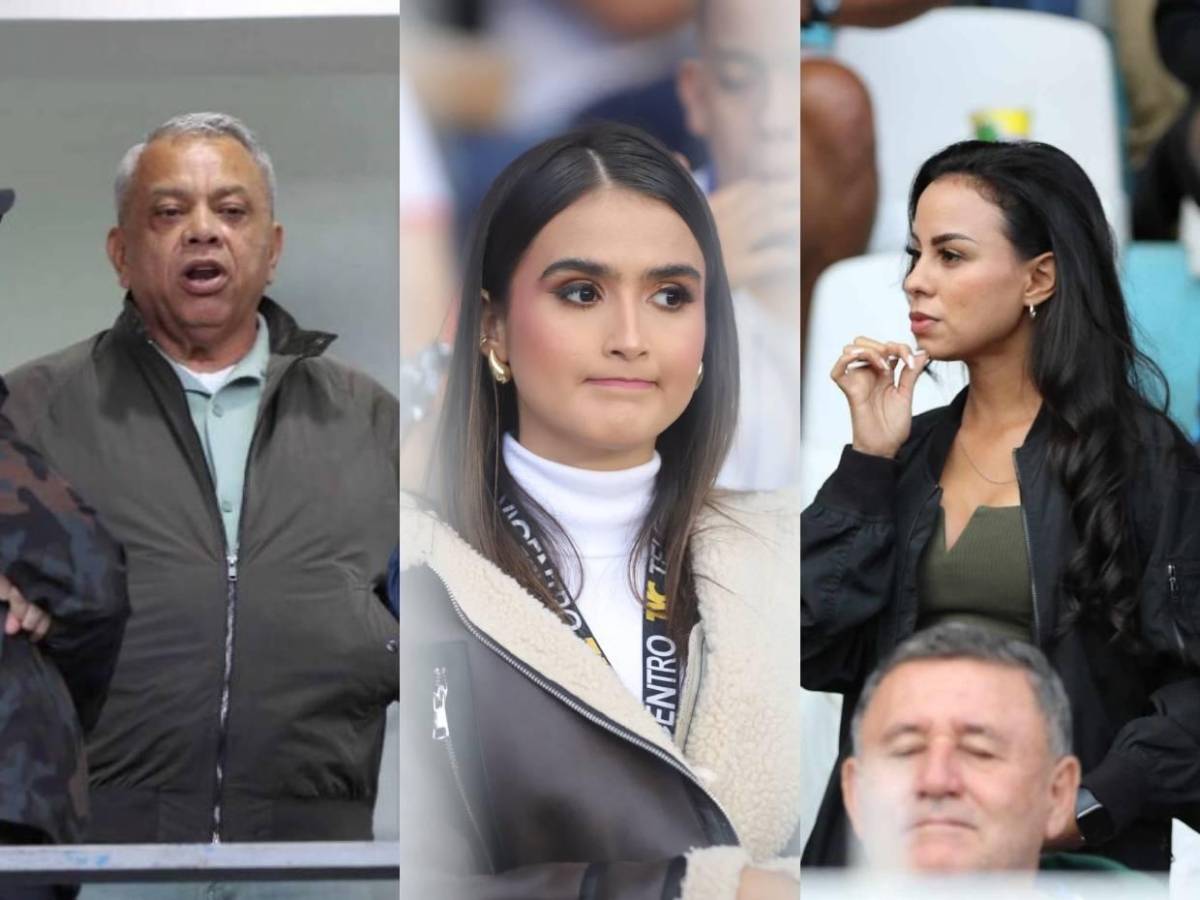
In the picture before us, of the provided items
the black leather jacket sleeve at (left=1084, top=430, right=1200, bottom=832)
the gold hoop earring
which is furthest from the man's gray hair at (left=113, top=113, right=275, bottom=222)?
the black leather jacket sleeve at (left=1084, top=430, right=1200, bottom=832)

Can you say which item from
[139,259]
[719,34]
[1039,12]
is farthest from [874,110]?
[139,259]

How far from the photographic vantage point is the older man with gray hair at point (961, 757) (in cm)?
434

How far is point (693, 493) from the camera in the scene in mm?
4254

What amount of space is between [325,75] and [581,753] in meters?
1.95

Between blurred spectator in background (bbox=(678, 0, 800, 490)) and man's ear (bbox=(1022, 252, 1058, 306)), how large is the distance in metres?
0.63

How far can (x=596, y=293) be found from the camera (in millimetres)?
4207

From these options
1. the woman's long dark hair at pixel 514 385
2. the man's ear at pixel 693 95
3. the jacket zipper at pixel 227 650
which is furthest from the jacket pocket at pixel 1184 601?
the jacket zipper at pixel 227 650

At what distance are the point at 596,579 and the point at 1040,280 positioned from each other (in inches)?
40.3

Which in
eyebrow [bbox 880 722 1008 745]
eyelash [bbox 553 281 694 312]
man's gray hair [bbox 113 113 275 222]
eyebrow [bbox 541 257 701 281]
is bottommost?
eyebrow [bbox 880 722 1008 745]

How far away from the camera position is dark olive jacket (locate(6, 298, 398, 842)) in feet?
16.8

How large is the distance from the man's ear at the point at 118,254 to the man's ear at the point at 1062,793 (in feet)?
7.29

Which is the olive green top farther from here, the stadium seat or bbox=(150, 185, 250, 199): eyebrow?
bbox=(150, 185, 250, 199): eyebrow

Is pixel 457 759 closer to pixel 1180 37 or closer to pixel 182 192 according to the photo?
pixel 182 192

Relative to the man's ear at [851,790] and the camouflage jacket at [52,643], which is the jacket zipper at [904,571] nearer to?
the man's ear at [851,790]
